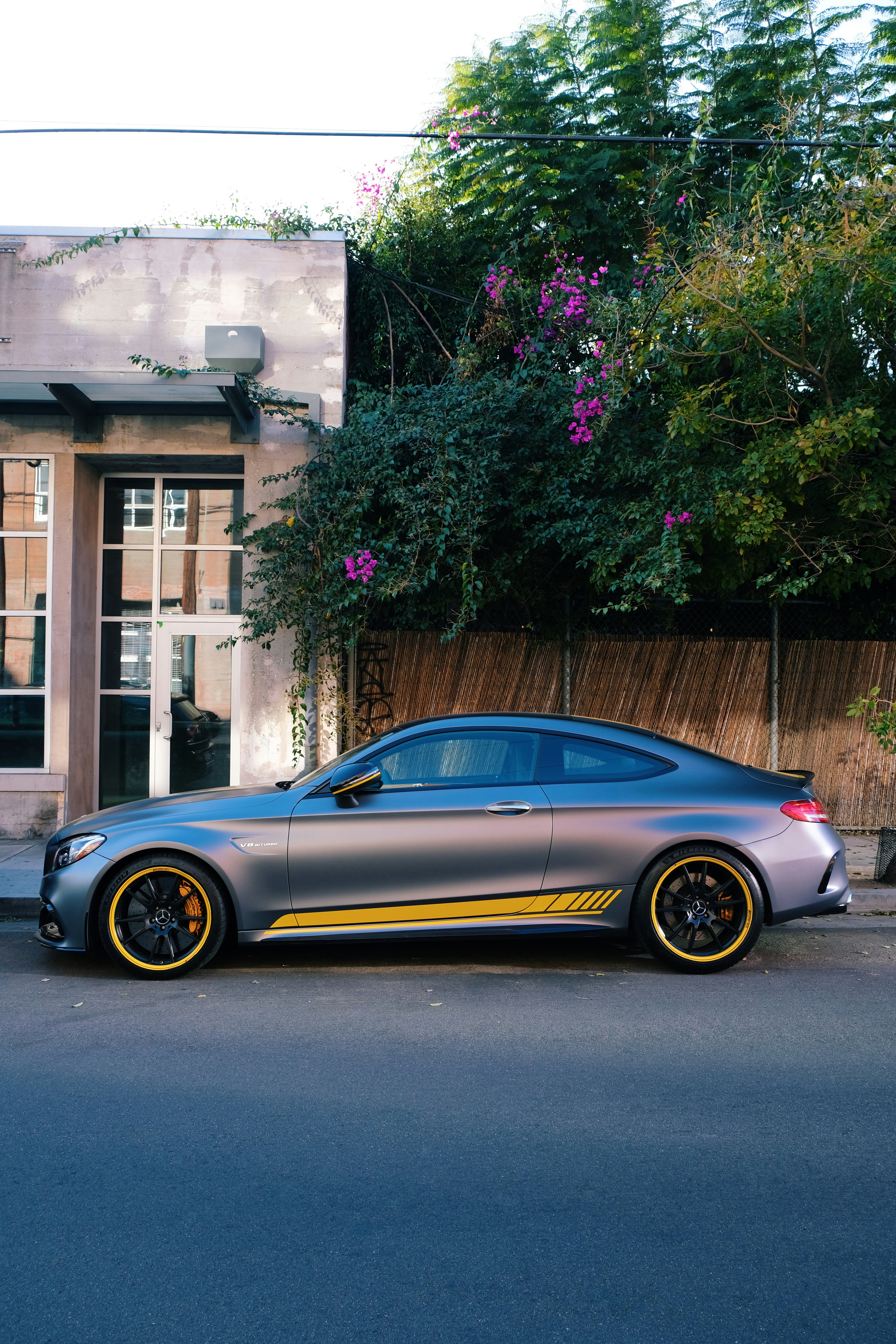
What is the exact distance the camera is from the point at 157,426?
10578 mm

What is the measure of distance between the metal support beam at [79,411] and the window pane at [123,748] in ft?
9.12

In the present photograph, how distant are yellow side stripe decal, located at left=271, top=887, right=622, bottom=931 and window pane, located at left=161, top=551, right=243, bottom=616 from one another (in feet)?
18.9

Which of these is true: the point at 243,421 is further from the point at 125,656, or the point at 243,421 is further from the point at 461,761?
the point at 461,761

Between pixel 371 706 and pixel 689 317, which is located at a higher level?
pixel 689 317

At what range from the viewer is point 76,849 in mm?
6098

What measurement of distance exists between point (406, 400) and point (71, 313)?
365cm

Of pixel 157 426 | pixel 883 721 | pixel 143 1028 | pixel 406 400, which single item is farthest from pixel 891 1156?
pixel 157 426

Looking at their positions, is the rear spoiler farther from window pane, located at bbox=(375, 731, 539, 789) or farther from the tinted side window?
window pane, located at bbox=(375, 731, 539, 789)

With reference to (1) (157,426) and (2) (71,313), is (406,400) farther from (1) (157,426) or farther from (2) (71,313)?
(2) (71,313)

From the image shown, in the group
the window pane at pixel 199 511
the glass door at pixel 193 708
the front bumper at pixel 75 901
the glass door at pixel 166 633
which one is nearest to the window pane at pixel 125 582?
the glass door at pixel 166 633

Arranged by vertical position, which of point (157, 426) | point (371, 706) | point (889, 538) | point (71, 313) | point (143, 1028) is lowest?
point (143, 1028)

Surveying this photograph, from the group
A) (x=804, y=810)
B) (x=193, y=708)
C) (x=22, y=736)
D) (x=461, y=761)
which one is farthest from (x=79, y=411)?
(x=804, y=810)

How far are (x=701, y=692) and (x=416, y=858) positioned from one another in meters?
6.33

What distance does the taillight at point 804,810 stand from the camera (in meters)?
6.24
